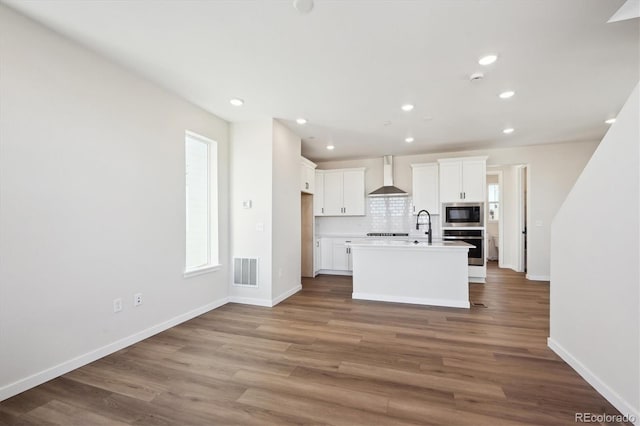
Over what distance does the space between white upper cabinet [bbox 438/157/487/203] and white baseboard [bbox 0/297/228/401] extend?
5135mm

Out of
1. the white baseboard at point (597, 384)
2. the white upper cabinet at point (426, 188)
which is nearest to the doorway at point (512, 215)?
the white upper cabinet at point (426, 188)

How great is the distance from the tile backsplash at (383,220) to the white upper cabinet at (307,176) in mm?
1374

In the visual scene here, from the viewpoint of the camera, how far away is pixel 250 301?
13.8 ft

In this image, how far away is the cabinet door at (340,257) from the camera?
6480 mm

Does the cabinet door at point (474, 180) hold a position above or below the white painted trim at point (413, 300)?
above

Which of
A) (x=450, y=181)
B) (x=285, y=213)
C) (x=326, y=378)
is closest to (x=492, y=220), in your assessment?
(x=450, y=181)

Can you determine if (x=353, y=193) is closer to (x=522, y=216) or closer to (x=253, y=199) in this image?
(x=253, y=199)

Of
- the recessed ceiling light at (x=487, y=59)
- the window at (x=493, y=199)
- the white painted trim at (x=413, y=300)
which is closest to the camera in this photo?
the recessed ceiling light at (x=487, y=59)

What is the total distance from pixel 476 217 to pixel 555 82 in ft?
10.1

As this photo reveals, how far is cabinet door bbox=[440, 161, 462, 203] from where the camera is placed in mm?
5773

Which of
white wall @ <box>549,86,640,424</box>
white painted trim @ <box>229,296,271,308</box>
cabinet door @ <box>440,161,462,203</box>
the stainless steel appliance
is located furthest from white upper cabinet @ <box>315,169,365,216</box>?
white wall @ <box>549,86,640,424</box>

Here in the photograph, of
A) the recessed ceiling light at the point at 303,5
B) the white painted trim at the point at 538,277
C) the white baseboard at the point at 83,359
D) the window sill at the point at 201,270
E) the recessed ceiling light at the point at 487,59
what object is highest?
the recessed ceiling light at the point at 303,5

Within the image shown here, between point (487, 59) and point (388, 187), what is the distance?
383 centimetres

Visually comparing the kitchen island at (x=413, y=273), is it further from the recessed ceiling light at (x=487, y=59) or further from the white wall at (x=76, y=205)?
the white wall at (x=76, y=205)
